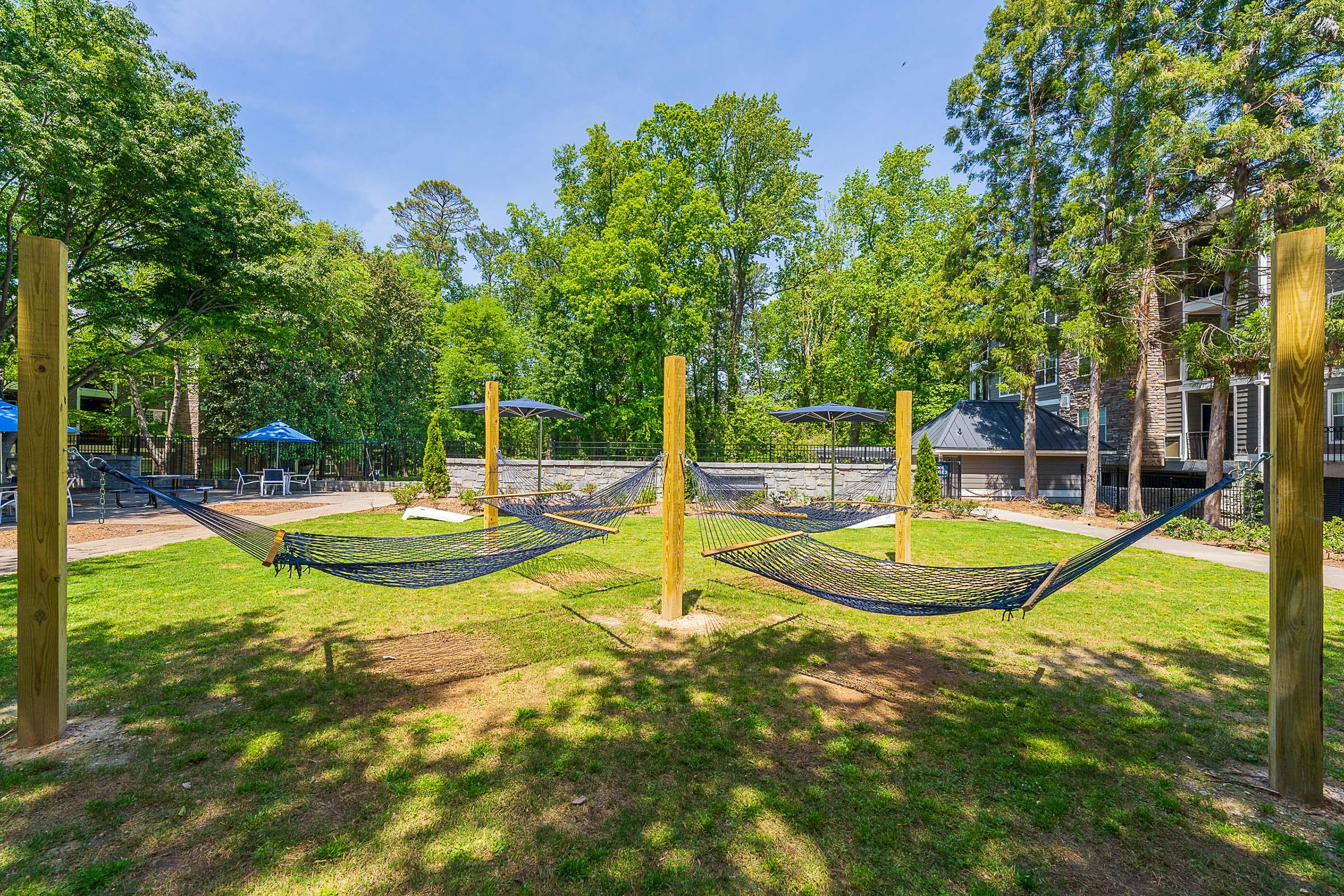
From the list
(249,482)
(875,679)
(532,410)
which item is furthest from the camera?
(249,482)

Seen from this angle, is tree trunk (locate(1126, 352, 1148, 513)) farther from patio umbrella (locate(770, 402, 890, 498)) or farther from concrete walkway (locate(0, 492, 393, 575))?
concrete walkway (locate(0, 492, 393, 575))

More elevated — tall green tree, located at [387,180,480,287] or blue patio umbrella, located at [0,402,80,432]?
tall green tree, located at [387,180,480,287]

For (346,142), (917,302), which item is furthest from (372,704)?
(917,302)

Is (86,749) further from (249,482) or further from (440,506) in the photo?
(249,482)

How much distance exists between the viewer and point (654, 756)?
250cm

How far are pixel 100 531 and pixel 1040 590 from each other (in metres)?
11.4

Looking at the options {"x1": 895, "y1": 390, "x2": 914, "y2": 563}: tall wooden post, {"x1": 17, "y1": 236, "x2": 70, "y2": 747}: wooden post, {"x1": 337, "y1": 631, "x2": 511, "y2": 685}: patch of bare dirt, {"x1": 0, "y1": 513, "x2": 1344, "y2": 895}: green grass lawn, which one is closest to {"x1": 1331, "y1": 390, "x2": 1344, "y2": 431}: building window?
Result: {"x1": 0, "y1": 513, "x2": 1344, "y2": 895}: green grass lawn

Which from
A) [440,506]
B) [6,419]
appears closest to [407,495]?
[440,506]

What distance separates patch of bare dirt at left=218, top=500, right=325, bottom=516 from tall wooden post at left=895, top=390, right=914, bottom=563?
1096cm

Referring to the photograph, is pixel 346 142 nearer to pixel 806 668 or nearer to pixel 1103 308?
pixel 806 668

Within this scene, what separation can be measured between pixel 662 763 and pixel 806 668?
4.80 feet

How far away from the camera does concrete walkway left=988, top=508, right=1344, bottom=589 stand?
6.25 metres

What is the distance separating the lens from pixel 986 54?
13.6 meters

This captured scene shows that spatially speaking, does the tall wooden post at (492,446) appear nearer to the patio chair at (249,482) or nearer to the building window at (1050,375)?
the patio chair at (249,482)
